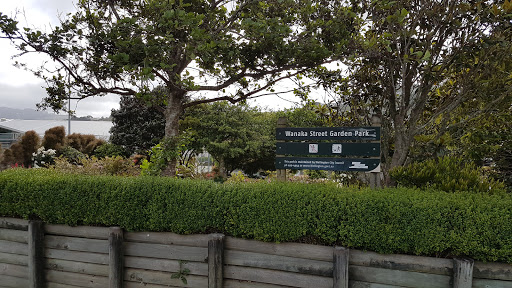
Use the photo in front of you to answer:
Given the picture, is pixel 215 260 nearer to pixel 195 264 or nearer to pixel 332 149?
pixel 195 264

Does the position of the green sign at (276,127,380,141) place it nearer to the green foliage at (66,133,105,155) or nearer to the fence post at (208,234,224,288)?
the fence post at (208,234,224,288)

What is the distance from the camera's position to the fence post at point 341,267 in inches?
137

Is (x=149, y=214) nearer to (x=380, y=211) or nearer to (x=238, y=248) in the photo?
(x=238, y=248)

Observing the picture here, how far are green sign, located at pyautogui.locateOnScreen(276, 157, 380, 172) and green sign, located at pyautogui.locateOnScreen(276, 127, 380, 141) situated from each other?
295 mm

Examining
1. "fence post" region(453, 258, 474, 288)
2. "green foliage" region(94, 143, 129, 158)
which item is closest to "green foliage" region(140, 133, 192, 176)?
"fence post" region(453, 258, 474, 288)

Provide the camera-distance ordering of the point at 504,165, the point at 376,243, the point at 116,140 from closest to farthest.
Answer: the point at 376,243
the point at 504,165
the point at 116,140

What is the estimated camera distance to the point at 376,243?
11.4 feet

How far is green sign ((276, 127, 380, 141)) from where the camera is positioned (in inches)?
173

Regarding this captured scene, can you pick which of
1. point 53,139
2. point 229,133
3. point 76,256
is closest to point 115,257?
point 76,256

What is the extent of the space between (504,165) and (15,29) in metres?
8.87

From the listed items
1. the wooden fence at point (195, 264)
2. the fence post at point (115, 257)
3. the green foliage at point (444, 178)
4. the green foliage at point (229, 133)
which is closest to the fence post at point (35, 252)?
the wooden fence at point (195, 264)

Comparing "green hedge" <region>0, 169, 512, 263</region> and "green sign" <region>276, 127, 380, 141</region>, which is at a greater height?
"green sign" <region>276, 127, 380, 141</region>

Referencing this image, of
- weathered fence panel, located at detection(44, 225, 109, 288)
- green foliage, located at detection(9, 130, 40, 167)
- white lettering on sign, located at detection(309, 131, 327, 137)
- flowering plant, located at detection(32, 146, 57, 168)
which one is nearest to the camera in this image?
weathered fence panel, located at detection(44, 225, 109, 288)

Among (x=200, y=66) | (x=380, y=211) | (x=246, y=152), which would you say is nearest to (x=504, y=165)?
(x=380, y=211)
